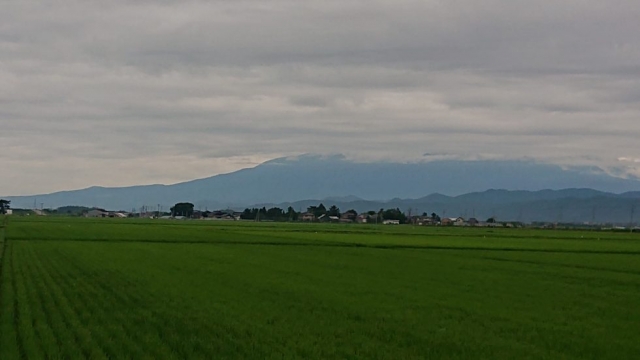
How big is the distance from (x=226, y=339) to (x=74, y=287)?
28.6 feet

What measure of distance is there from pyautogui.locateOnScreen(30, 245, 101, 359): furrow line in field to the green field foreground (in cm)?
3

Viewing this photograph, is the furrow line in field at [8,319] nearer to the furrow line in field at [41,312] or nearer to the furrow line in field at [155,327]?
the furrow line in field at [41,312]

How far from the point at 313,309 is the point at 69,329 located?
15.2 ft

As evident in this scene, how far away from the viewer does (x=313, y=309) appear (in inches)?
632

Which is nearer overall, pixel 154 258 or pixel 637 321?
pixel 637 321

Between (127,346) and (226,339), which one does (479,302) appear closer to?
(226,339)

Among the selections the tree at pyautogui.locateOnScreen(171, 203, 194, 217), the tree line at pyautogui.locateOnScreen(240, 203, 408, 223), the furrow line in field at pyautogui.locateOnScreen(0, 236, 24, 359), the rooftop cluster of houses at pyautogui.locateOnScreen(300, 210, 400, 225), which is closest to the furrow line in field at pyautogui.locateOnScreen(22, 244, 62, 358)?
the furrow line in field at pyautogui.locateOnScreen(0, 236, 24, 359)

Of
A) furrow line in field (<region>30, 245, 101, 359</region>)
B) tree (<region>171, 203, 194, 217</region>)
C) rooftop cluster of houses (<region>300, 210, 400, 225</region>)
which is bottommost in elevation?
furrow line in field (<region>30, 245, 101, 359</region>)

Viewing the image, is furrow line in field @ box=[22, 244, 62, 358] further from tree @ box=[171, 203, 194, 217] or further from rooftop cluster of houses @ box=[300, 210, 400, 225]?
tree @ box=[171, 203, 194, 217]

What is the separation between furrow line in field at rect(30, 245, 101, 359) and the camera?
11258 millimetres

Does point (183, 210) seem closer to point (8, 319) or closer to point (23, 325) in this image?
point (8, 319)

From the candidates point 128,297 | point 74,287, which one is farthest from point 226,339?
point 74,287

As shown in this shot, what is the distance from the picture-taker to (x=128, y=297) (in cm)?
1805

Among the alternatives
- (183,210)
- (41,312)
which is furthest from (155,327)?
(183,210)
